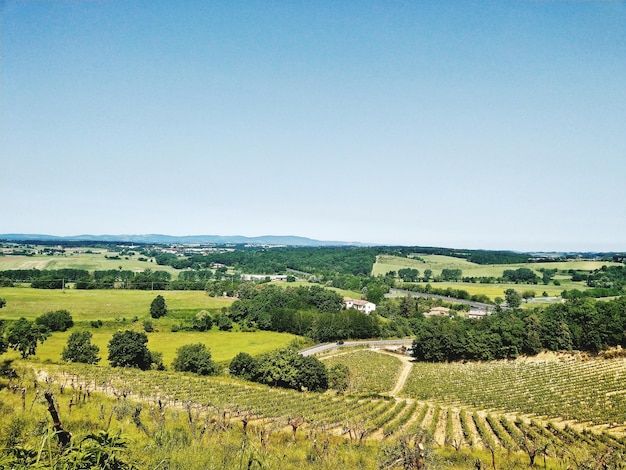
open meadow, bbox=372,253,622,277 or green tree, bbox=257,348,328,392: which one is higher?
open meadow, bbox=372,253,622,277

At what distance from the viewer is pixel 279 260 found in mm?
190750

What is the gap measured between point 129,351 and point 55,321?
25883 mm

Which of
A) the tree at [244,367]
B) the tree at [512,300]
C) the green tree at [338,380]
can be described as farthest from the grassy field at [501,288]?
the tree at [244,367]

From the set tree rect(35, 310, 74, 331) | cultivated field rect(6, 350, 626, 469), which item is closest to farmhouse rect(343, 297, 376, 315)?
cultivated field rect(6, 350, 626, 469)

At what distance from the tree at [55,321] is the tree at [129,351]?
22.6 m

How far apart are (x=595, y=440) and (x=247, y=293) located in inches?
2918

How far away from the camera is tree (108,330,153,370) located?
39.3 meters

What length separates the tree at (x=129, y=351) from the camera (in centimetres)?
3928

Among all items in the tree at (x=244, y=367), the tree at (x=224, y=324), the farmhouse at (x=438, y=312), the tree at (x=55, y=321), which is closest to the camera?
the tree at (x=244, y=367)

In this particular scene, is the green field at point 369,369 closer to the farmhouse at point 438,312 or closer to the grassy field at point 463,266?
the farmhouse at point 438,312

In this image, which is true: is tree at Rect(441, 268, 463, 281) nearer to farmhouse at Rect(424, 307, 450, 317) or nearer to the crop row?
farmhouse at Rect(424, 307, 450, 317)

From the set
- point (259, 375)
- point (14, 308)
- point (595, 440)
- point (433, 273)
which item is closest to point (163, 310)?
point (14, 308)

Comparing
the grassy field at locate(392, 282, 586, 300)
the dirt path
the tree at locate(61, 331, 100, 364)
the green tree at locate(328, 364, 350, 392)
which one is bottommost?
the dirt path

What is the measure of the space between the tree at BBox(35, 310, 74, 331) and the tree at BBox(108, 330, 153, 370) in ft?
74.2
